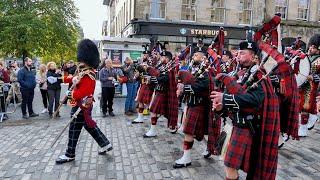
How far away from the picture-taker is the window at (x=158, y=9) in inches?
813

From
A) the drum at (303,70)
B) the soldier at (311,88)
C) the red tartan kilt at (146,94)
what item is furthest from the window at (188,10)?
the drum at (303,70)

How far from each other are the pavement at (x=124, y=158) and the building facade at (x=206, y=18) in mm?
13411

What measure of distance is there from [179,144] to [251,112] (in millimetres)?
3136

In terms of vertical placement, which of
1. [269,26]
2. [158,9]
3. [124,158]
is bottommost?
[124,158]

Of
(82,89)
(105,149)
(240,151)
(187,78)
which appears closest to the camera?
(240,151)

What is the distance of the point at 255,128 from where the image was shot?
138 inches

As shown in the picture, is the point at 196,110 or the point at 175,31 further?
the point at 175,31

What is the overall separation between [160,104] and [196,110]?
1.79 meters

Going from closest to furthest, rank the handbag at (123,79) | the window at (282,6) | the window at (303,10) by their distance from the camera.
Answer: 1. the handbag at (123,79)
2. the window at (282,6)
3. the window at (303,10)

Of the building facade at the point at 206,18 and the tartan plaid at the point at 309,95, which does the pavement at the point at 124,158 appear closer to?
the tartan plaid at the point at 309,95

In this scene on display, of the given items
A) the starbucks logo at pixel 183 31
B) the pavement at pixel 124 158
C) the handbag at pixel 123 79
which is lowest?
the pavement at pixel 124 158

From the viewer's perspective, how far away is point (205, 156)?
18.3ft

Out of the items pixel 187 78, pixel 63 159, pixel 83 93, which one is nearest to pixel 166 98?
pixel 187 78

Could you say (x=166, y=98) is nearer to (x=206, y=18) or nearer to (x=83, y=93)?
(x=83, y=93)
